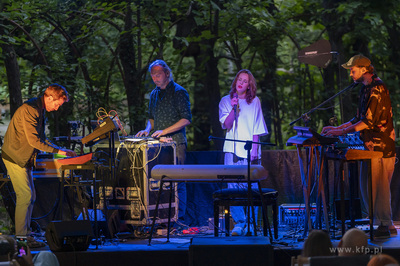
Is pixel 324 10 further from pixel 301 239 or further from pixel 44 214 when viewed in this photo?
pixel 44 214

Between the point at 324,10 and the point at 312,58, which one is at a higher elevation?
the point at 324,10

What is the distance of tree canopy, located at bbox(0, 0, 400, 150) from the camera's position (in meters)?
9.77

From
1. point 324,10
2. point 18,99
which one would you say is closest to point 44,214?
point 18,99

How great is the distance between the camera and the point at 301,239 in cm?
613

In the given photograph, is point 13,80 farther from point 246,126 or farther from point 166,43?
point 246,126

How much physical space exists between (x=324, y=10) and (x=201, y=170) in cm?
530

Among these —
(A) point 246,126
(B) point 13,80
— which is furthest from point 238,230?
(B) point 13,80

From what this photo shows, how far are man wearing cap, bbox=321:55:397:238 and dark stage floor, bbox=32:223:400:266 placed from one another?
41cm

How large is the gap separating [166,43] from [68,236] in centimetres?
616

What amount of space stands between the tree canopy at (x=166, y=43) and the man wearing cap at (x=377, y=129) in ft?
8.74

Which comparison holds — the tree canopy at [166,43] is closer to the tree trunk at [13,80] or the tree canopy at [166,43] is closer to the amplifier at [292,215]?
the tree trunk at [13,80]

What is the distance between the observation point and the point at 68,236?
18.6 feet

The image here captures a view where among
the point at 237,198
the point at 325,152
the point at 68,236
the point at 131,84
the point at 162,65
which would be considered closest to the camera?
the point at 68,236

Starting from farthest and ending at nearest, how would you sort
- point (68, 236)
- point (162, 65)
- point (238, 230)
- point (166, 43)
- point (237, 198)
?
point (166, 43) → point (162, 65) → point (238, 230) → point (237, 198) → point (68, 236)
